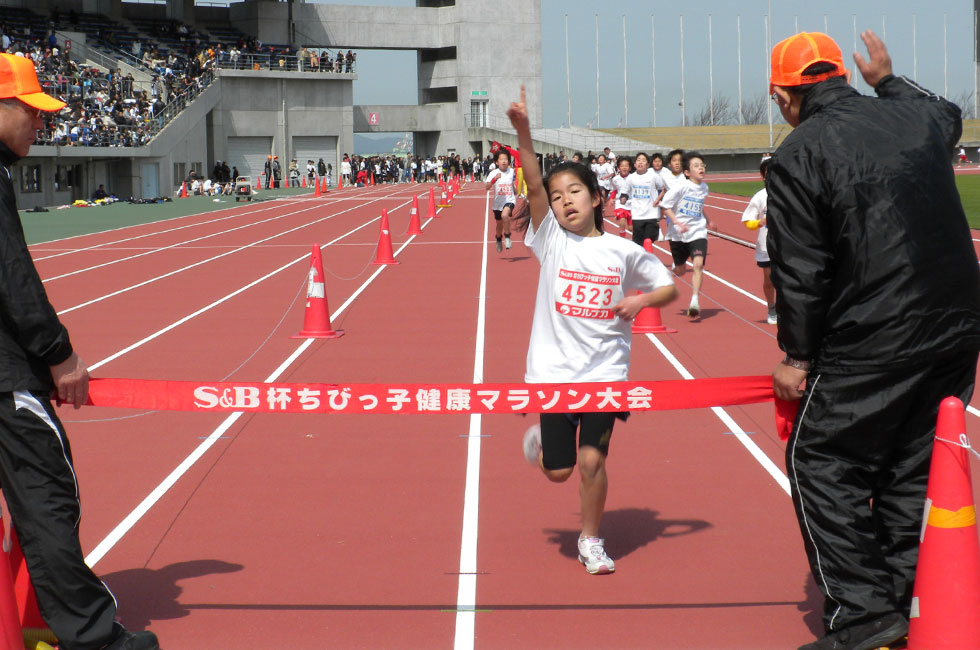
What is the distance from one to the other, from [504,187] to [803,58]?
17635 mm

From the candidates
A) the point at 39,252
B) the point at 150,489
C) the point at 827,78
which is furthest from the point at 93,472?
the point at 39,252

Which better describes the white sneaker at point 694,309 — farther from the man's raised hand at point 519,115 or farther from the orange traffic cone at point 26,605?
the orange traffic cone at point 26,605

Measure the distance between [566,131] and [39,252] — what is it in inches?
2915

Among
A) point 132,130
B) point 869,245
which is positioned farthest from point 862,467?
point 132,130

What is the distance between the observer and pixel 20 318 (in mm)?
3740

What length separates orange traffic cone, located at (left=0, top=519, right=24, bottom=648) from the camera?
12.5 ft

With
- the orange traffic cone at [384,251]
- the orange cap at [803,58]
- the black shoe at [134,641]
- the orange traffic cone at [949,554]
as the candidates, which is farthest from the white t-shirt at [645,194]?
the black shoe at [134,641]

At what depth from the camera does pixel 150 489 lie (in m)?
6.63

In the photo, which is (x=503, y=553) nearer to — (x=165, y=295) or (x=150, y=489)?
(x=150, y=489)

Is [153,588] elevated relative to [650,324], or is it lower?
lower

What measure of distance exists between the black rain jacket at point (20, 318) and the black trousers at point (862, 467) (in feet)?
8.78

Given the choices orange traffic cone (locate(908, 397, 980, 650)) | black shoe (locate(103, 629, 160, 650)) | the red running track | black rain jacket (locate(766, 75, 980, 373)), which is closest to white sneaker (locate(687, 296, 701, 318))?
the red running track

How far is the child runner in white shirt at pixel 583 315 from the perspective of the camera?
493 cm

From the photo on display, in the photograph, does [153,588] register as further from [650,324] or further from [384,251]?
[384,251]
